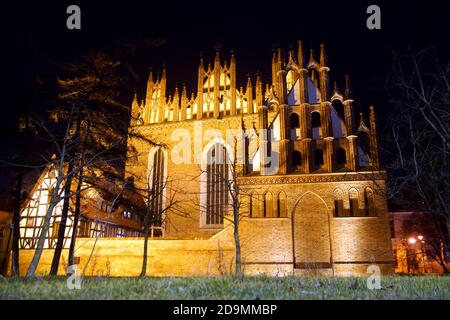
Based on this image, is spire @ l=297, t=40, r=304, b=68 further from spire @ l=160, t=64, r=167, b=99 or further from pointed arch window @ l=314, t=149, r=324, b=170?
spire @ l=160, t=64, r=167, b=99

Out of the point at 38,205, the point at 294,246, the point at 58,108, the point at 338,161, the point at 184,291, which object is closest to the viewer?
the point at 184,291

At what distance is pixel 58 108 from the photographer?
14719 mm

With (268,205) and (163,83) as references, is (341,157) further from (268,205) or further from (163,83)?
(163,83)

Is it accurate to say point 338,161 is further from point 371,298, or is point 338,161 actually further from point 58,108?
point 371,298

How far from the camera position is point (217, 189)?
2766 cm

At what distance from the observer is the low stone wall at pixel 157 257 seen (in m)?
19.7

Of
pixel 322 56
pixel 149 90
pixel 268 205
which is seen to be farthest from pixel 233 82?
pixel 268 205

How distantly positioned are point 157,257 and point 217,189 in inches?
336

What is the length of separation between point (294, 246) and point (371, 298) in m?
13.9

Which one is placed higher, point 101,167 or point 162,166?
point 162,166

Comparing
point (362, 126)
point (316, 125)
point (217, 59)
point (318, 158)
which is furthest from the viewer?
point (217, 59)

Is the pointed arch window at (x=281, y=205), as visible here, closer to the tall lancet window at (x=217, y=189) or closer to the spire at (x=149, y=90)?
the tall lancet window at (x=217, y=189)

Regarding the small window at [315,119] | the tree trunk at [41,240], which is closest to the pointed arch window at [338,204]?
the small window at [315,119]
